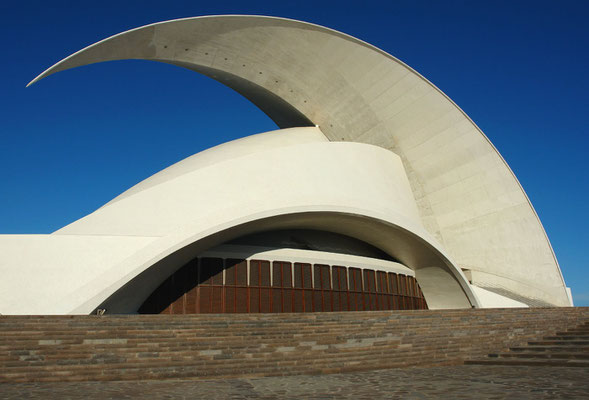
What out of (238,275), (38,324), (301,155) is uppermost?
(301,155)

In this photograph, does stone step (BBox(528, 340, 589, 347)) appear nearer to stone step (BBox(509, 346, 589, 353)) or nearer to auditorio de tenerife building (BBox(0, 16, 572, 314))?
stone step (BBox(509, 346, 589, 353))

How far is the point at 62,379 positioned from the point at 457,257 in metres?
17.9

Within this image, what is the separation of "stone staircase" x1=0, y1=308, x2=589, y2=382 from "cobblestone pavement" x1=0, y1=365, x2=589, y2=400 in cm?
42

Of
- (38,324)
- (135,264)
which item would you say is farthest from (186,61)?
(38,324)

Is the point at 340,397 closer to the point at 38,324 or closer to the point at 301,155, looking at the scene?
the point at 38,324

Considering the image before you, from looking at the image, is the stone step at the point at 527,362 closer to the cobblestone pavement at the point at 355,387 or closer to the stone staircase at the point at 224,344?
the stone staircase at the point at 224,344

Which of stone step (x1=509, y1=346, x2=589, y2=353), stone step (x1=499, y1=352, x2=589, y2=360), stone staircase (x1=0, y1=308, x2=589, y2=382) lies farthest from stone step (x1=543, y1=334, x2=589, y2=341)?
stone step (x1=499, y1=352, x2=589, y2=360)

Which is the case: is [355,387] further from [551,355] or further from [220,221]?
[220,221]

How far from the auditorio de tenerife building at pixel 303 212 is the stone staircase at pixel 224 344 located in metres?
3.72

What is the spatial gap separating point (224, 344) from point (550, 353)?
655 centimetres

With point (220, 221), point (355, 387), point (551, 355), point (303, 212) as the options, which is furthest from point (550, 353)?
point (220, 221)

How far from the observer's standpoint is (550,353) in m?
10.1

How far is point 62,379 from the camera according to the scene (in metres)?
7.55

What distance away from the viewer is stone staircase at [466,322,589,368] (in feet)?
31.0
